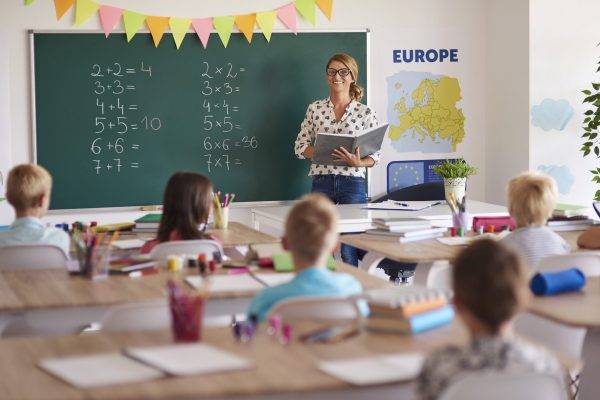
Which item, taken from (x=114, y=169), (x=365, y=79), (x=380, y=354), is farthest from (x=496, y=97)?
(x=380, y=354)

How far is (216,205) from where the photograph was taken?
217 inches

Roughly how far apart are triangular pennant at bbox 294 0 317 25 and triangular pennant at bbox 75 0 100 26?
1445mm

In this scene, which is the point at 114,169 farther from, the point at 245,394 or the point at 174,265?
the point at 245,394

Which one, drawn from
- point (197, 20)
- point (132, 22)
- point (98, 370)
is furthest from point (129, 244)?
point (197, 20)

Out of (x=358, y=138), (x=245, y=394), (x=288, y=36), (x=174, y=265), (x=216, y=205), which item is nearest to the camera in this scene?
(x=245, y=394)

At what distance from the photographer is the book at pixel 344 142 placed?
6.50m

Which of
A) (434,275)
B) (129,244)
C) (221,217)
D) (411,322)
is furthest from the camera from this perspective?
(221,217)

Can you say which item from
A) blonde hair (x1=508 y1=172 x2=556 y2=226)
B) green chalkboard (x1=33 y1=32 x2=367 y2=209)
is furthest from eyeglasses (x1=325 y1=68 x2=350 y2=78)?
blonde hair (x1=508 y1=172 x2=556 y2=226)

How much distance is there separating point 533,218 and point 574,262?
385 mm

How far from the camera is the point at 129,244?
470cm

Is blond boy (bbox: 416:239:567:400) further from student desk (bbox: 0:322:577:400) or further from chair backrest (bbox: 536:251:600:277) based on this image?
chair backrest (bbox: 536:251:600:277)

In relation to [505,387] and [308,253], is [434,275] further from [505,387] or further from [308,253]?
[505,387]

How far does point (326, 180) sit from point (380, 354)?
4602mm

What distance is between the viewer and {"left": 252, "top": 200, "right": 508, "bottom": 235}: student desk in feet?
18.3
